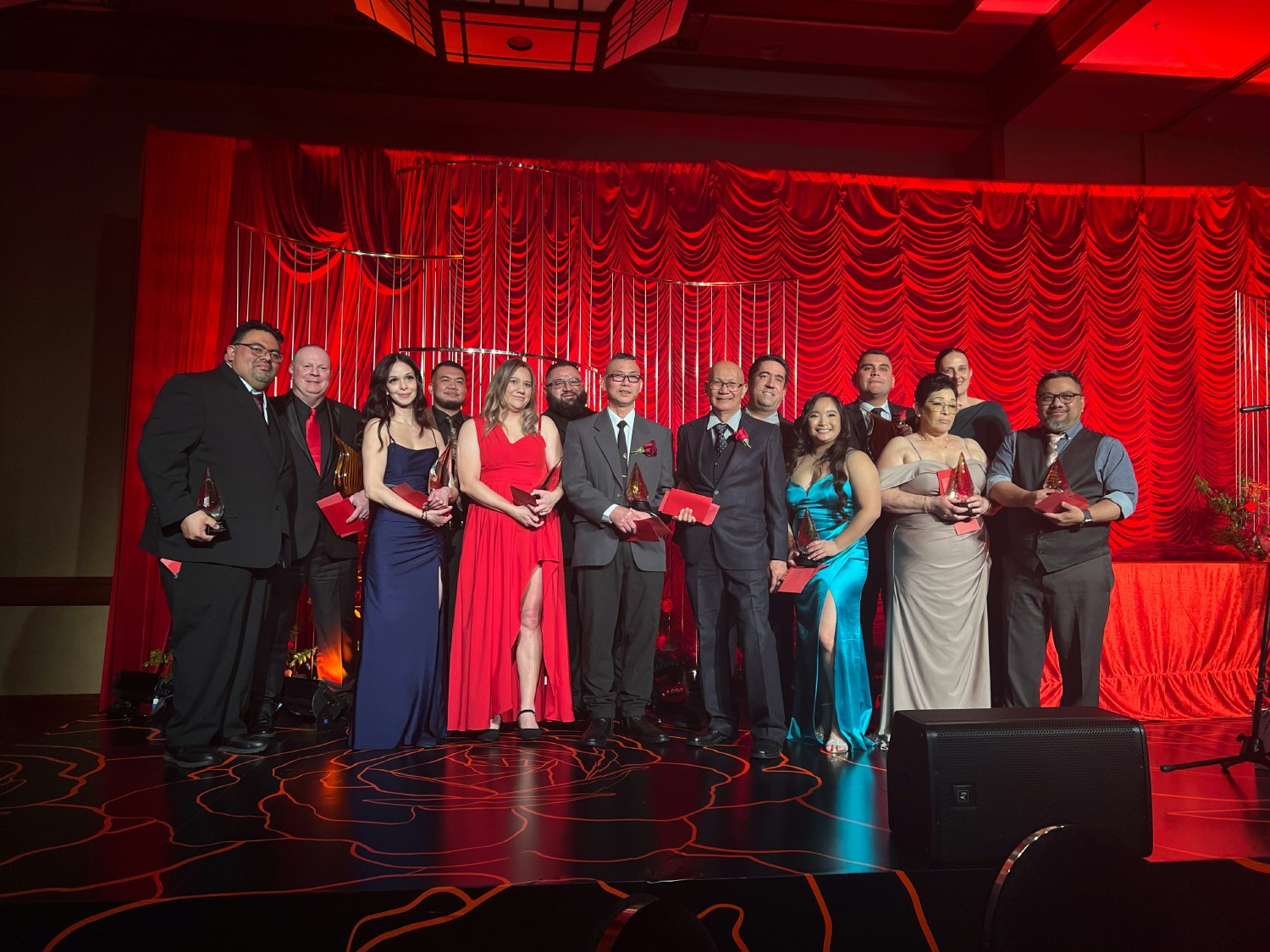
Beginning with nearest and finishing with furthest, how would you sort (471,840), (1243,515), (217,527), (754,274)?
(471,840) < (217,527) < (1243,515) < (754,274)

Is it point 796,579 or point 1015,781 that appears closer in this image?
point 1015,781

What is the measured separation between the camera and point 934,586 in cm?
376

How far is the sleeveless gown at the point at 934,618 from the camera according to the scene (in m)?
3.75

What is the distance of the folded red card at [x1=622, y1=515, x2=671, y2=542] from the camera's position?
3670mm

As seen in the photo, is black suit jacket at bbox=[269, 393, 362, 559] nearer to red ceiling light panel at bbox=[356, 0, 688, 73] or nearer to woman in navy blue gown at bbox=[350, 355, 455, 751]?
woman in navy blue gown at bbox=[350, 355, 455, 751]

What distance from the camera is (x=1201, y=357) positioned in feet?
22.1

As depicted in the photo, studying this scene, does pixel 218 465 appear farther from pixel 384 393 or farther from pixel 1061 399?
pixel 1061 399

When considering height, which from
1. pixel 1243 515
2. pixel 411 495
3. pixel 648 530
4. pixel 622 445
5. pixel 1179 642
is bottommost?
pixel 1179 642

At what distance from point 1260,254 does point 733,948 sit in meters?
6.96

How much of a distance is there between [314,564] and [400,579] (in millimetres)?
724

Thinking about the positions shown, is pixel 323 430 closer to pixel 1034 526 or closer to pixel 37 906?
pixel 37 906

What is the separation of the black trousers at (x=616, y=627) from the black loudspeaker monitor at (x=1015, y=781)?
165 cm

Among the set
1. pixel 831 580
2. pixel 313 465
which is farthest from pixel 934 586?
pixel 313 465

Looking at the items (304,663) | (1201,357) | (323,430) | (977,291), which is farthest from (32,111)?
(1201,357)
